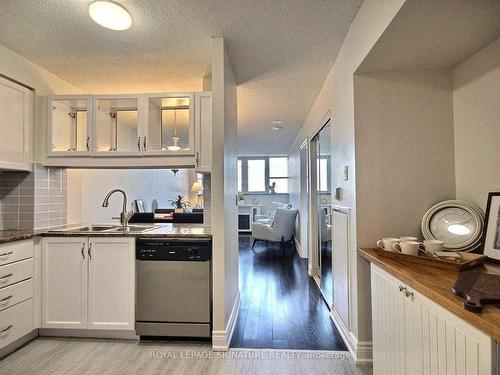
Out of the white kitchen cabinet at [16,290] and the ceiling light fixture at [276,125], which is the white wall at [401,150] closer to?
the white kitchen cabinet at [16,290]

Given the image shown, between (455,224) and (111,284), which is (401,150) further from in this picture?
(111,284)

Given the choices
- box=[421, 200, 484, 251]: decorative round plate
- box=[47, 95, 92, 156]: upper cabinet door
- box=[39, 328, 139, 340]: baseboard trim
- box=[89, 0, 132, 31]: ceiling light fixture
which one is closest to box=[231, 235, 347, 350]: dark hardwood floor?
box=[39, 328, 139, 340]: baseboard trim

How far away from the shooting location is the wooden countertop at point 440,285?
77 cm

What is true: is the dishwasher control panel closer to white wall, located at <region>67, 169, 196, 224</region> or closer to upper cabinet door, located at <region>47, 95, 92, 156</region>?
upper cabinet door, located at <region>47, 95, 92, 156</region>

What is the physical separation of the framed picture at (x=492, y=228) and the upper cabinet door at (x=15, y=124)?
3242 millimetres

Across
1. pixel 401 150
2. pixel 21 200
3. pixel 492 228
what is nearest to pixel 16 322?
pixel 21 200

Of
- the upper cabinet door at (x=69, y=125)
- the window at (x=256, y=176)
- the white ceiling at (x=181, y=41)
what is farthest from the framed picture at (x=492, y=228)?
the window at (x=256, y=176)

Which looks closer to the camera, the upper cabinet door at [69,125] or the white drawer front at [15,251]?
the white drawer front at [15,251]

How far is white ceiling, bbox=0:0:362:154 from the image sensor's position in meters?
1.78

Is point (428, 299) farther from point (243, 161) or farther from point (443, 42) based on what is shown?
point (243, 161)

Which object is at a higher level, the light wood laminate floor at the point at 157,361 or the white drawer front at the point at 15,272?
the white drawer front at the point at 15,272

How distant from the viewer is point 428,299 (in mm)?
1062

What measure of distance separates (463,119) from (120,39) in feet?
8.04

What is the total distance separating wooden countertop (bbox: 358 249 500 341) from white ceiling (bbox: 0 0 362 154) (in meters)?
1.57
